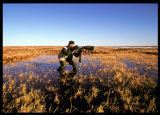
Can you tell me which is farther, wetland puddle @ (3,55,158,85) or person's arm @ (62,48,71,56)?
wetland puddle @ (3,55,158,85)

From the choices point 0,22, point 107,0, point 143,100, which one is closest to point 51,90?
point 0,22

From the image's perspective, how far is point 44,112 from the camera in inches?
118

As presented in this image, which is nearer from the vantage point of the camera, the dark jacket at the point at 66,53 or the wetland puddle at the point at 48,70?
the dark jacket at the point at 66,53

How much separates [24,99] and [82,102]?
7.08 ft

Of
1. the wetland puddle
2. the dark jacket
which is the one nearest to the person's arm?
the dark jacket

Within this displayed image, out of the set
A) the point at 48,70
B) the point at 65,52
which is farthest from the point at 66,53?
the point at 48,70

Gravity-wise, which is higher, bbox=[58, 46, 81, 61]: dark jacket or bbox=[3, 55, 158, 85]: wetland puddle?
bbox=[58, 46, 81, 61]: dark jacket

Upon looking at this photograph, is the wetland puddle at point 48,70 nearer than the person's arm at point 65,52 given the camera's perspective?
No

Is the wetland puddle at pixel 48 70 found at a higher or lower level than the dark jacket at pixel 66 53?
lower

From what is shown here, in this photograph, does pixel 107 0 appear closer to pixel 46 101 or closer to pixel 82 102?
pixel 82 102

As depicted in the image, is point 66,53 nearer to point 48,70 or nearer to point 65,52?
point 65,52

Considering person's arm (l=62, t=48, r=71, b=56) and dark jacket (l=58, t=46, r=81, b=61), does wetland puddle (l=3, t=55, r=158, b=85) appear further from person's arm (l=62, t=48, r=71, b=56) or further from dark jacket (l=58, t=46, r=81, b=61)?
person's arm (l=62, t=48, r=71, b=56)

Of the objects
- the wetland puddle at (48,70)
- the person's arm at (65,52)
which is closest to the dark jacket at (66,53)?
the person's arm at (65,52)

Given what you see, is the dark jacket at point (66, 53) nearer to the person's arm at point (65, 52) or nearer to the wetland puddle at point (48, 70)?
the person's arm at point (65, 52)
